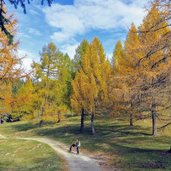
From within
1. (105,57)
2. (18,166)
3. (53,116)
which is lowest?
(18,166)

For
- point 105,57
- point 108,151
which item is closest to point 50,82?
point 105,57

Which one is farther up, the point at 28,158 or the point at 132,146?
the point at 132,146

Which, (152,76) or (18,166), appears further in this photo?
(152,76)

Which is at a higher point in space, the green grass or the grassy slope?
the grassy slope

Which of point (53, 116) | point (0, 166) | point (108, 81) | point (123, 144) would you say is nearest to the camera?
point (0, 166)

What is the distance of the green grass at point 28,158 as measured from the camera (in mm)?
15882

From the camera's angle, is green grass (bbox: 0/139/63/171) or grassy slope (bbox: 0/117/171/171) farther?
grassy slope (bbox: 0/117/171/171)

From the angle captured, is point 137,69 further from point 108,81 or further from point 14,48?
point 14,48

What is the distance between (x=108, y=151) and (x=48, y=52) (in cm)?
2551

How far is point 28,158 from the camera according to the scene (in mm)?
19766

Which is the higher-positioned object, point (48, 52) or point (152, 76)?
point (48, 52)

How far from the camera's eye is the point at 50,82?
Result: 1732 inches

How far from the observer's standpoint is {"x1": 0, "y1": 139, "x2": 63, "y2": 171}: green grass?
15882 mm

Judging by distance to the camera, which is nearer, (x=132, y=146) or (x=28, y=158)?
(x=28, y=158)
